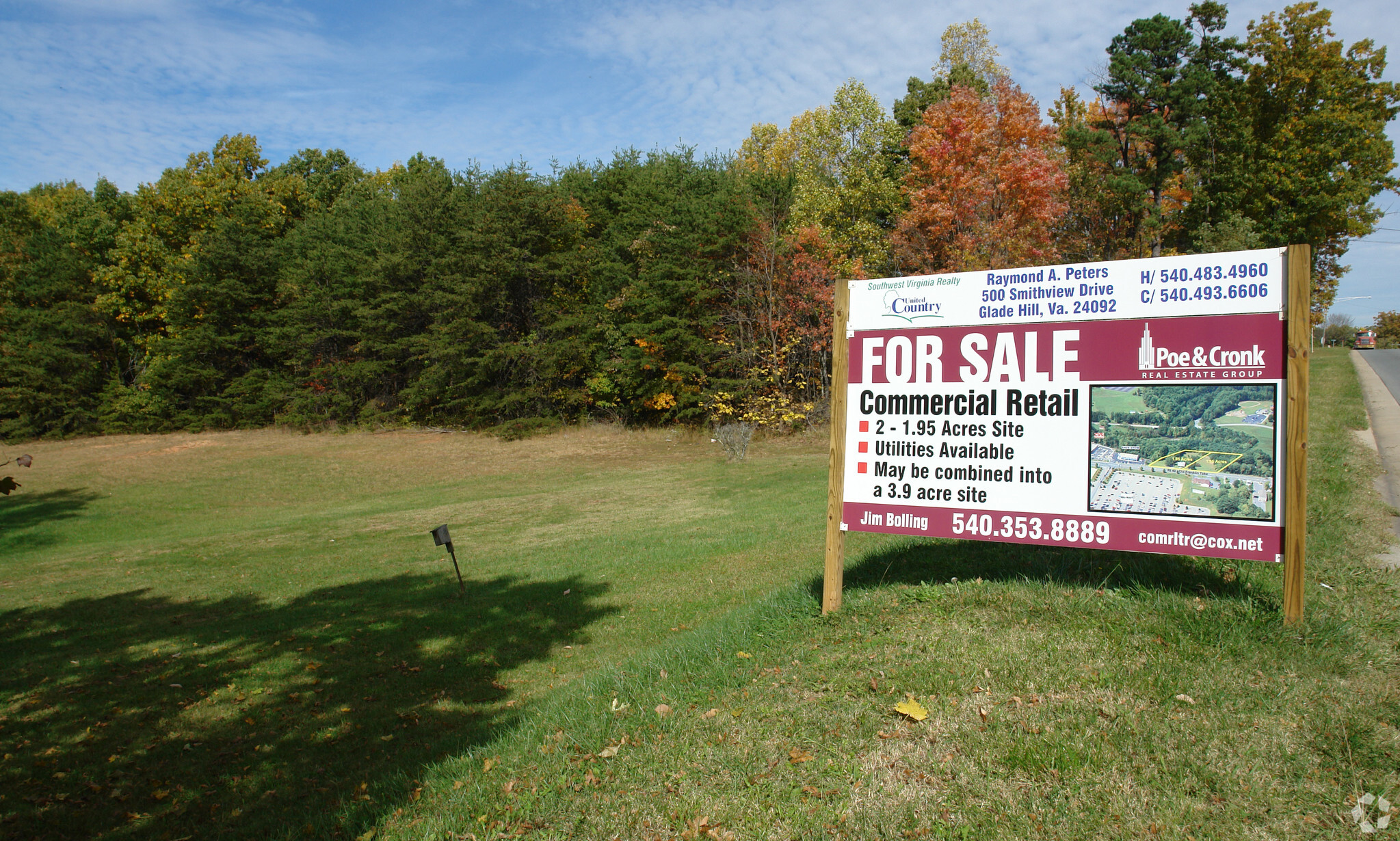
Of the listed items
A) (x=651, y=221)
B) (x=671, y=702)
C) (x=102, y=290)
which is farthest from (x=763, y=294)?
(x=102, y=290)

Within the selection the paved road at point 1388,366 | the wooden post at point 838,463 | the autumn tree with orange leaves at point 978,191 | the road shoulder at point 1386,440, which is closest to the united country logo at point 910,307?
the wooden post at point 838,463

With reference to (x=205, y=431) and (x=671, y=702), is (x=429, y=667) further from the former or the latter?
(x=205, y=431)

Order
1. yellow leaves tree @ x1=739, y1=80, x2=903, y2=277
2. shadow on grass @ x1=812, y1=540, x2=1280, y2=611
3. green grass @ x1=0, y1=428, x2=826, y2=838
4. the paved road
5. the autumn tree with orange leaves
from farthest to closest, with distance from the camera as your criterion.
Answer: yellow leaves tree @ x1=739, y1=80, x2=903, y2=277, the autumn tree with orange leaves, the paved road, shadow on grass @ x1=812, y1=540, x2=1280, y2=611, green grass @ x1=0, y1=428, x2=826, y2=838

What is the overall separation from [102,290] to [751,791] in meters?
59.1

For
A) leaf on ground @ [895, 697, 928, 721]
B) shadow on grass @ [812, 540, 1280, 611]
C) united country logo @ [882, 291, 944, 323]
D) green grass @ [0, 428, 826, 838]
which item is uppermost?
united country logo @ [882, 291, 944, 323]

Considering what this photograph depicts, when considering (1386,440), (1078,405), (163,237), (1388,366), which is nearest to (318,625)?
(1078,405)

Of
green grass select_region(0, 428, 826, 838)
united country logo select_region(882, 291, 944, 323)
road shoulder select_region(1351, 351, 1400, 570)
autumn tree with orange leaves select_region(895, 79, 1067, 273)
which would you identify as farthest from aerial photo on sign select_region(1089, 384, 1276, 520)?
autumn tree with orange leaves select_region(895, 79, 1067, 273)

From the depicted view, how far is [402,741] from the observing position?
548 centimetres

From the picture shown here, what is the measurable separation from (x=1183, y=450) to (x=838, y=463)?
2.22 meters

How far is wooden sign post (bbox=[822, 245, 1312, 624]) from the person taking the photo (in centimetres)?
449

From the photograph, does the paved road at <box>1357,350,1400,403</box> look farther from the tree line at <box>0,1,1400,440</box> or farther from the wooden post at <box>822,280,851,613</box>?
the wooden post at <box>822,280,851,613</box>

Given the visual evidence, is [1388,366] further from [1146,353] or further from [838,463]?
[838,463]

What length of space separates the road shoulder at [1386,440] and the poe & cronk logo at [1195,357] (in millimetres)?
2442

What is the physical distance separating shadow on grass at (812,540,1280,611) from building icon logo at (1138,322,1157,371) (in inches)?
59.0
